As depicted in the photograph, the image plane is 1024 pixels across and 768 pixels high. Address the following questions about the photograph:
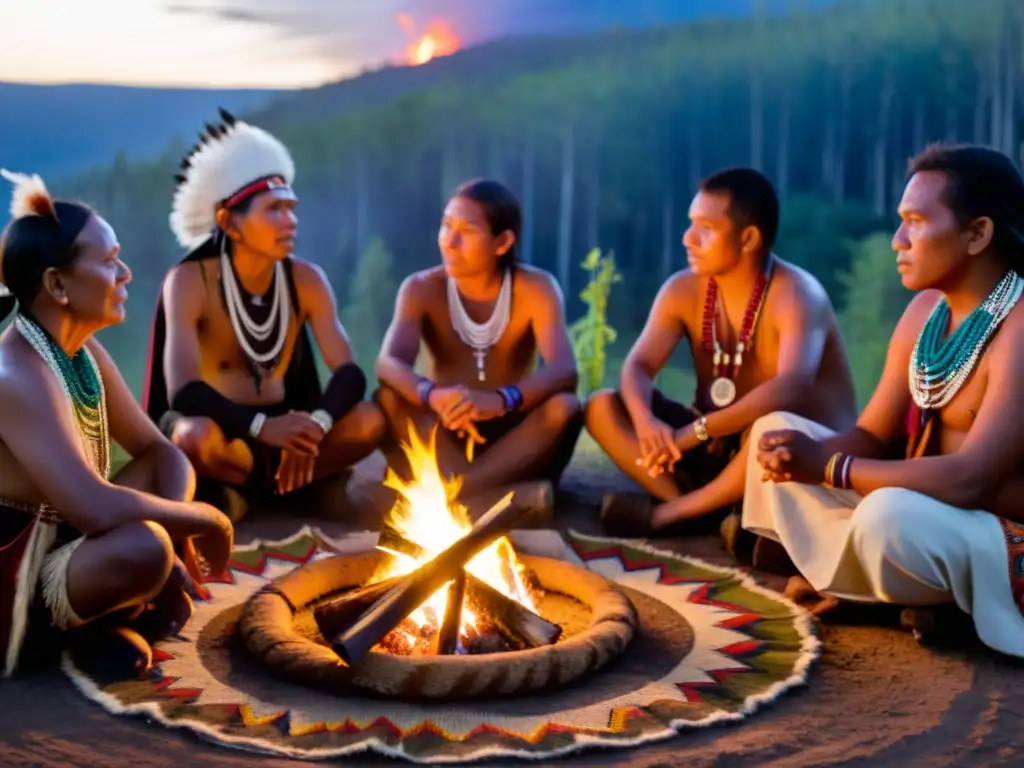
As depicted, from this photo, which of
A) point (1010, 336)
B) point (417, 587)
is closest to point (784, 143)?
point (1010, 336)

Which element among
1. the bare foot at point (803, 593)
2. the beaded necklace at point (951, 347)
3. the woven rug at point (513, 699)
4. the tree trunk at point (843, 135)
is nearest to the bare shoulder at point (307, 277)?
the woven rug at point (513, 699)

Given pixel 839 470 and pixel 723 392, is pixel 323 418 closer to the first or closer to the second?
pixel 723 392

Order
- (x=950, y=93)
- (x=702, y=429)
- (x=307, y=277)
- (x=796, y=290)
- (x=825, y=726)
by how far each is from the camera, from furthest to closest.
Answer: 1. (x=950, y=93)
2. (x=307, y=277)
3. (x=796, y=290)
4. (x=702, y=429)
5. (x=825, y=726)

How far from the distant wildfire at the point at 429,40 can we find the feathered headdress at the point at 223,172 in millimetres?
4288

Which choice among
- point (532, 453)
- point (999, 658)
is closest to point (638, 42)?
point (532, 453)

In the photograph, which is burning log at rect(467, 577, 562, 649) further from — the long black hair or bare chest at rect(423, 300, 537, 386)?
the long black hair

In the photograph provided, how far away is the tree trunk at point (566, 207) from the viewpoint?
32.3 feet

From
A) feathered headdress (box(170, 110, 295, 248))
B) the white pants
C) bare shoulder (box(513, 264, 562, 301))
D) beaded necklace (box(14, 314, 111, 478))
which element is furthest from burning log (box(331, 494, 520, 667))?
feathered headdress (box(170, 110, 295, 248))

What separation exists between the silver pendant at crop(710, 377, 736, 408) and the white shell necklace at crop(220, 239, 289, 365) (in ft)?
6.16

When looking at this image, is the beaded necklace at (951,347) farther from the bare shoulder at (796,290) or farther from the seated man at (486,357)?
the seated man at (486,357)

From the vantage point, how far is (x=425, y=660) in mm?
2965

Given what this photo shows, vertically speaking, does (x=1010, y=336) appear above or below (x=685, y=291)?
below

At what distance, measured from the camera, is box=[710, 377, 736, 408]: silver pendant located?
4.74 meters

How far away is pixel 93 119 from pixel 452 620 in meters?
6.54
